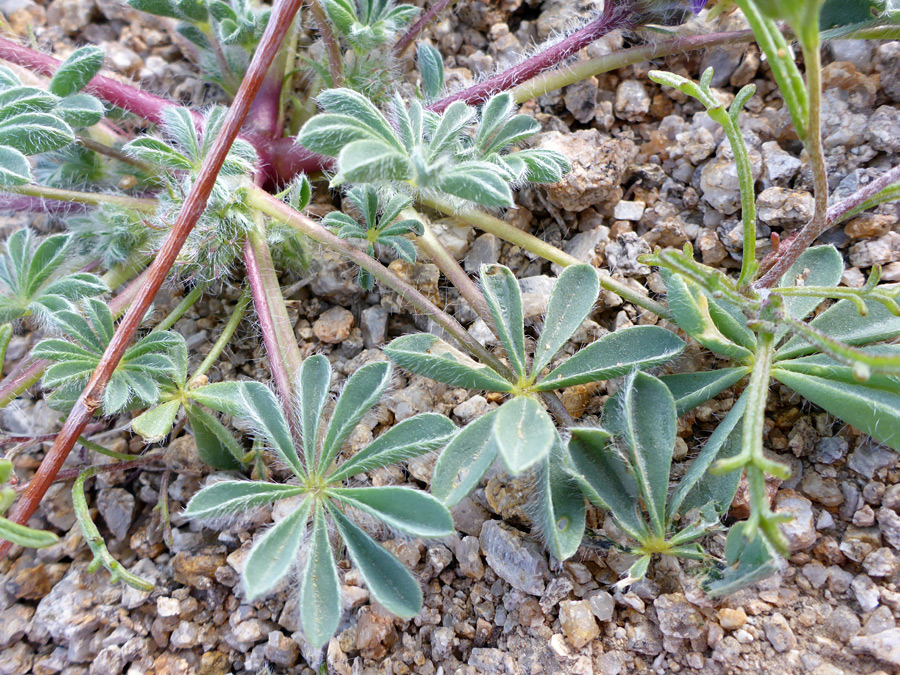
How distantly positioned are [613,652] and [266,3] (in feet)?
9.65

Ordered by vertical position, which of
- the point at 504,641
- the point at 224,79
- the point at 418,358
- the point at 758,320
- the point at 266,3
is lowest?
the point at 504,641

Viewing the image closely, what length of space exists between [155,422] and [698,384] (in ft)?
4.89

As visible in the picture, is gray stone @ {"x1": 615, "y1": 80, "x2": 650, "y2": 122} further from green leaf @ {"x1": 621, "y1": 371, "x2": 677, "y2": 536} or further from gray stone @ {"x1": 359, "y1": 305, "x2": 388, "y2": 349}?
green leaf @ {"x1": 621, "y1": 371, "x2": 677, "y2": 536}

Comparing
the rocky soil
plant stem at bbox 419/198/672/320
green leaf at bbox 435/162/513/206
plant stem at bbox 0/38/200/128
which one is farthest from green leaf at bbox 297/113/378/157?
plant stem at bbox 0/38/200/128

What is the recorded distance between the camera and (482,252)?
2.22 m

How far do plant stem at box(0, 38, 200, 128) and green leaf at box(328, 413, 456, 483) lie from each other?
147 centimetres

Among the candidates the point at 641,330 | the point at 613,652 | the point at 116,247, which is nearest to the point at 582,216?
the point at 641,330

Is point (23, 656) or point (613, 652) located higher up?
point (613, 652)

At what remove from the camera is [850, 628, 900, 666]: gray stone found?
134cm

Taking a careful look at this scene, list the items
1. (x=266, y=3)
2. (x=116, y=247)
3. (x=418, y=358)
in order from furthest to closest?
1. (x=266, y=3)
2. (x=116, y=247)
3. (x=418, y=358)

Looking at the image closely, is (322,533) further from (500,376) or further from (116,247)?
(116,247)

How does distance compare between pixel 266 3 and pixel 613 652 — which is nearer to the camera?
pixel 613 652

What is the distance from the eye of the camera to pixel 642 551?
1.47m

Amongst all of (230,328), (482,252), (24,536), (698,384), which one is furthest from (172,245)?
(698,384)
